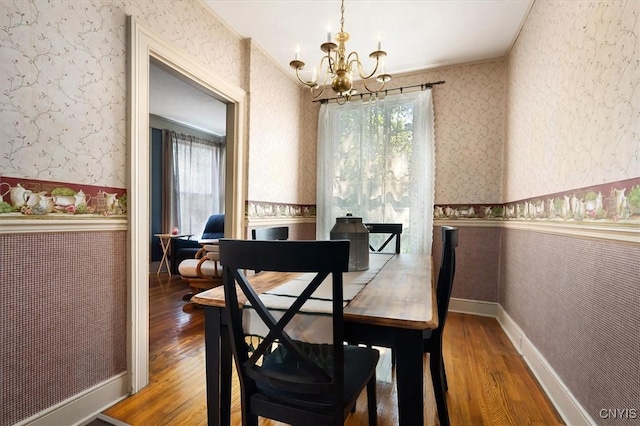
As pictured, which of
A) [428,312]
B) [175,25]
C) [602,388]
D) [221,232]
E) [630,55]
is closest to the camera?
[428,312]

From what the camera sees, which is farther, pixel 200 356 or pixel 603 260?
pixel 200 356

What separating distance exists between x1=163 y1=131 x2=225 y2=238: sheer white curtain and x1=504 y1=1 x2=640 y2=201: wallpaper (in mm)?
5124

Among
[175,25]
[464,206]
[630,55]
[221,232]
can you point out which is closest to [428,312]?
[630,55]

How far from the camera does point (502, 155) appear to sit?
9.80 feet

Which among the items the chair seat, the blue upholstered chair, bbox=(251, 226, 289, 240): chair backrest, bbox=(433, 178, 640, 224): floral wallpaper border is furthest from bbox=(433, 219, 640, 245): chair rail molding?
the blue upholstered chair

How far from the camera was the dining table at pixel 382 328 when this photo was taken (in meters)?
0.88

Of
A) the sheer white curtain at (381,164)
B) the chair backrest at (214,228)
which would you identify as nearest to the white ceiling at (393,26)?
the sheer white curtain at (381,164)

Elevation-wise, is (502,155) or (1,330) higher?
(502,155)

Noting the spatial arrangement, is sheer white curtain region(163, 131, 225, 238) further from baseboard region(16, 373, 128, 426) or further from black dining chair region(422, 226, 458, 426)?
black dining chair region(422, 226, 458, 426)

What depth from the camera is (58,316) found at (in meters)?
1.40

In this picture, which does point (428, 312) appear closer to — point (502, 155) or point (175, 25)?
point (175, 25)

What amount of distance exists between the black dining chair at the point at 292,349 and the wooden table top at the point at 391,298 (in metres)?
0.11

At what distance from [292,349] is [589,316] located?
4.47 feet

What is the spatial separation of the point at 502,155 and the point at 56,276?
3.57 m
